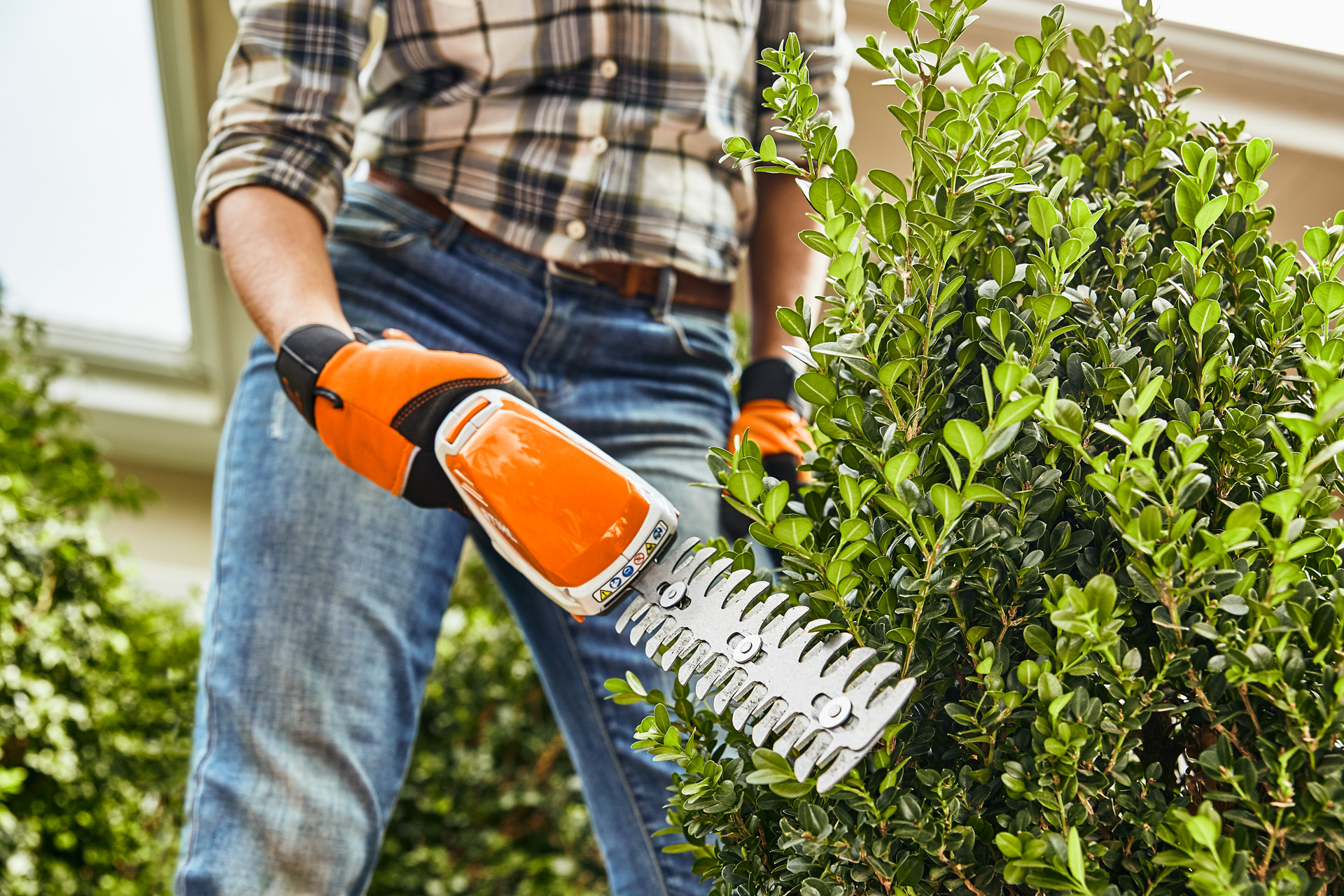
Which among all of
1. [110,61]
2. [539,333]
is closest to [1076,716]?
[539,333]

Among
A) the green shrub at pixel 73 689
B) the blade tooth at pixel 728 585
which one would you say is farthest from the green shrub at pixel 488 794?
the blade tooth at pixel 728 585

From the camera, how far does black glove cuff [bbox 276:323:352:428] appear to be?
31.5 inches

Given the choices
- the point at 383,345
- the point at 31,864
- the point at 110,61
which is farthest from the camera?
the point at 110,61

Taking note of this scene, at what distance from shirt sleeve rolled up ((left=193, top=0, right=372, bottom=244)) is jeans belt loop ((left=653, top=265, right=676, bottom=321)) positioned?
1.17 ft

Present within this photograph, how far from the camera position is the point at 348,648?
33.6 inches

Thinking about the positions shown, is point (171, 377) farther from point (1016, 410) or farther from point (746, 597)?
point (1016, 410)

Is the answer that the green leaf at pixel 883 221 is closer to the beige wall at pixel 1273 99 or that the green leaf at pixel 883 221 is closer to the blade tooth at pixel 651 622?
the blade tooth at pixel 651 622

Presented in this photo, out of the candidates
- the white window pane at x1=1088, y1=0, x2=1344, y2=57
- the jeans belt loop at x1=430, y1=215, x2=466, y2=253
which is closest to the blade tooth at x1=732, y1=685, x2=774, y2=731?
the jeans belt loop at x1=430, y1=215, x2=466, y2=253

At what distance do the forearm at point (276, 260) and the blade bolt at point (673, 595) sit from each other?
0.49m

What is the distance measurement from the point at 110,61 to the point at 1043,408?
10.3 ft

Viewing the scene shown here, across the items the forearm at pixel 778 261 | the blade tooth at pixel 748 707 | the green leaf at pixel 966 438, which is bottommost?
the forearm at pixel 778 261

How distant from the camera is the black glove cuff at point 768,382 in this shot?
1064 mm

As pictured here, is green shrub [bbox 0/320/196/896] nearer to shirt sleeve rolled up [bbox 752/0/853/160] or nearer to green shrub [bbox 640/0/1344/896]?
shirt sleeve rolled up [bbox 752/0/853/160]

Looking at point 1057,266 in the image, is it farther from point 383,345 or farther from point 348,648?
point 348,648
